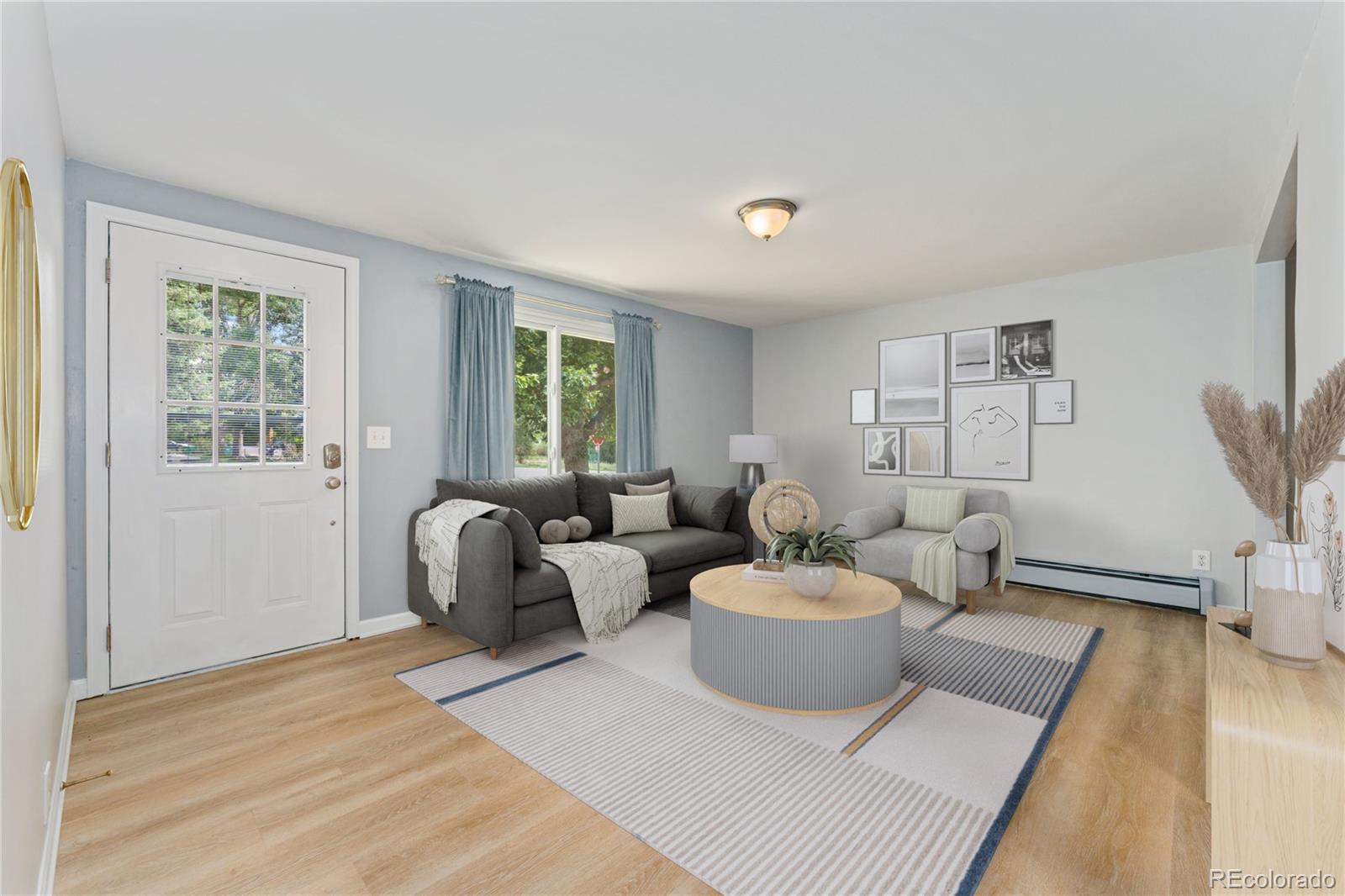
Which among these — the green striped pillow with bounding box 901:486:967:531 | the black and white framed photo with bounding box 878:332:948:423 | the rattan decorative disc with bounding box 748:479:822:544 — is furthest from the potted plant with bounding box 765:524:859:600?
the black and white framed photo with bounding box 878:332:948:423

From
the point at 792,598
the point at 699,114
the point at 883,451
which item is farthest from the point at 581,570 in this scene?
the point at 883,451

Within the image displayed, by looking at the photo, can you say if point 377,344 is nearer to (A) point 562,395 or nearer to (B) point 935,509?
(A) point 562,395

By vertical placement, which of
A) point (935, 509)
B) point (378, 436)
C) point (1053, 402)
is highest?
point (1053, 402)

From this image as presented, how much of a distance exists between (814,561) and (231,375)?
3046mm

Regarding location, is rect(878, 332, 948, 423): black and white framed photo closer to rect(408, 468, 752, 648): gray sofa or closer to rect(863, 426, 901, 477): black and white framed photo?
rect(863, 426, 901, 477): black and white framed photo

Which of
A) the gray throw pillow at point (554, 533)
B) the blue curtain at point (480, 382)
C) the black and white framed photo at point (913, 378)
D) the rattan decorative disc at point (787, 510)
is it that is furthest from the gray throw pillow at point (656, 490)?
the black and white framed photo at point (913, 378)

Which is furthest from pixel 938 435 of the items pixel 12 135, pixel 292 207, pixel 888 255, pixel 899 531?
pixel 12 135

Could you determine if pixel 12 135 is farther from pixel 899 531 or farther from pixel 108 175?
pixel 899 531

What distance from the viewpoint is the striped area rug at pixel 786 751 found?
170 centimetres

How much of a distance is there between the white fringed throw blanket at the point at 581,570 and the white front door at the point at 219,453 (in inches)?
20.9

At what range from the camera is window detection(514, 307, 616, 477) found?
4.52m

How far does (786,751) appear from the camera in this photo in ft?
7.37

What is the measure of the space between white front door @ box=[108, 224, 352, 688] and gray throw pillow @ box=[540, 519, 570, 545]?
1.16 meters

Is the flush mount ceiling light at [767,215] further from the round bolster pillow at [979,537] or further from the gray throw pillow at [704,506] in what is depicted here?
the round bolster pillow at [979,537]
